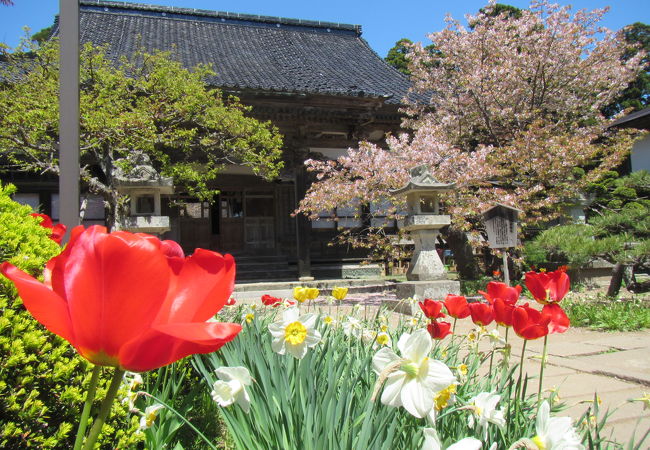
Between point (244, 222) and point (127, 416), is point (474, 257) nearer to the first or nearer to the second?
point (244, 222)

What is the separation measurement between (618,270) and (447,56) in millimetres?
6201

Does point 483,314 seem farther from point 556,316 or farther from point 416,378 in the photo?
point 416,378

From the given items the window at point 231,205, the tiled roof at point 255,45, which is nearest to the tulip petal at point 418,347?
the tiled roof at point 255,45

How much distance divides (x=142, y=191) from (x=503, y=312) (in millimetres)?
5895

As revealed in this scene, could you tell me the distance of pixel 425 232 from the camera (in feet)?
22.1

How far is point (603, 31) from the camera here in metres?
10.7

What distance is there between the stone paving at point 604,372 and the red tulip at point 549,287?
0.39 metres

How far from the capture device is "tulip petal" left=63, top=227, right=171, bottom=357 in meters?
0.48

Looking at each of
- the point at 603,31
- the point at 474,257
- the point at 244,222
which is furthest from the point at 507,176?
the point at 244,222

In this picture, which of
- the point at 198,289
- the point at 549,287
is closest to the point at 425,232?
the point at 549,287

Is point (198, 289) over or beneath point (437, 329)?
over

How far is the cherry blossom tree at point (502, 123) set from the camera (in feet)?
25.8

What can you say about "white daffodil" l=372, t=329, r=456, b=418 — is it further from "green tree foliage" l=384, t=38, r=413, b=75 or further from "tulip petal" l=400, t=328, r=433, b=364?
"green tree foliage" l=384, t=38, r=413, b=75

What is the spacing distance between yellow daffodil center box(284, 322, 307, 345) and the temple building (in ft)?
26.9
